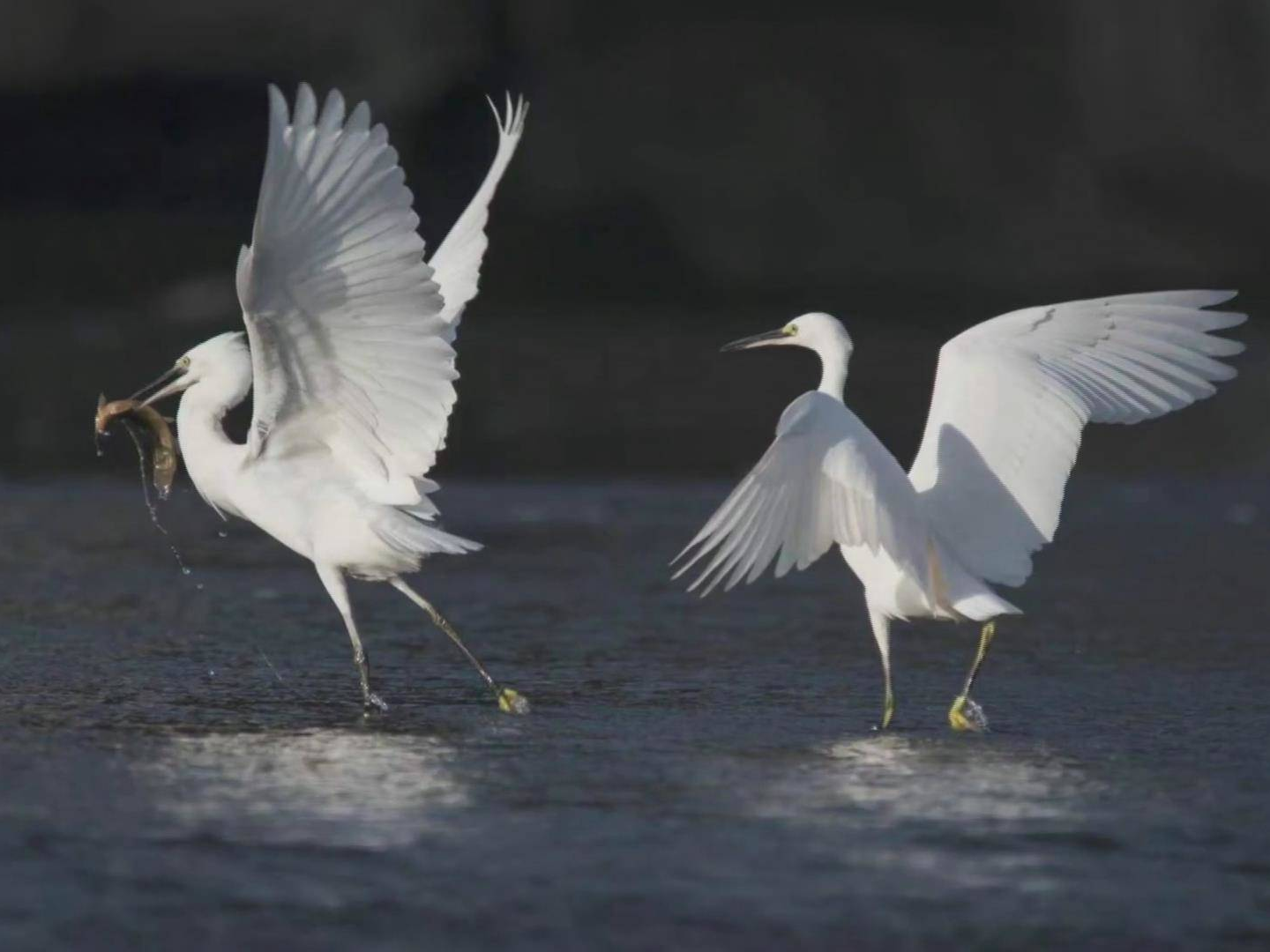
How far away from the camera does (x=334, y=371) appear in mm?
8961

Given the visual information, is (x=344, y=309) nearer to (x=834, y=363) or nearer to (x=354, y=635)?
(x=354, y=635)

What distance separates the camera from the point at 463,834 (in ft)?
22.5

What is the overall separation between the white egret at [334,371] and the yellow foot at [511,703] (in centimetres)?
1

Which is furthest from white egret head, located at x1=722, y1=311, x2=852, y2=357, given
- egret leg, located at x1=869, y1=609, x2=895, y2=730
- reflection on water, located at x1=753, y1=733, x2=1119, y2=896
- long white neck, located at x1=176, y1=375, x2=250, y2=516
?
long white neck, located at x1=176, y1=375, x2=250, y2=516

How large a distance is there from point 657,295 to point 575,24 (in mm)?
3702

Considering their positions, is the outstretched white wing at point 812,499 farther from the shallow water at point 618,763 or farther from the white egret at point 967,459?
the shallow water at point 618,763

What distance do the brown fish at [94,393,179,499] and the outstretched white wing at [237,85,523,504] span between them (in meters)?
0.67

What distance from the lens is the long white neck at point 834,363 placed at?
9734 millimetres

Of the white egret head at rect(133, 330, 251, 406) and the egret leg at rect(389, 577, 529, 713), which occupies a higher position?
the white egret head at rect(133, 330, 251, 406)

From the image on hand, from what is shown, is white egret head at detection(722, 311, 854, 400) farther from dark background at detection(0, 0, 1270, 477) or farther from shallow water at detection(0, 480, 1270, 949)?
dark background at detection(0, 0, 1270, 477)

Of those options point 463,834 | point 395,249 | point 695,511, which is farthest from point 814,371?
point 463,834

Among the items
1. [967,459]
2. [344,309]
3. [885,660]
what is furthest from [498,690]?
[967,459]

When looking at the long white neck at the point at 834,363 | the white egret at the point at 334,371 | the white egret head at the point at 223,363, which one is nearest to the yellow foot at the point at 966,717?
the long white neck at the point at 834,363

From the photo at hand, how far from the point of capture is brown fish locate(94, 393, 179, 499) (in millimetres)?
9695
